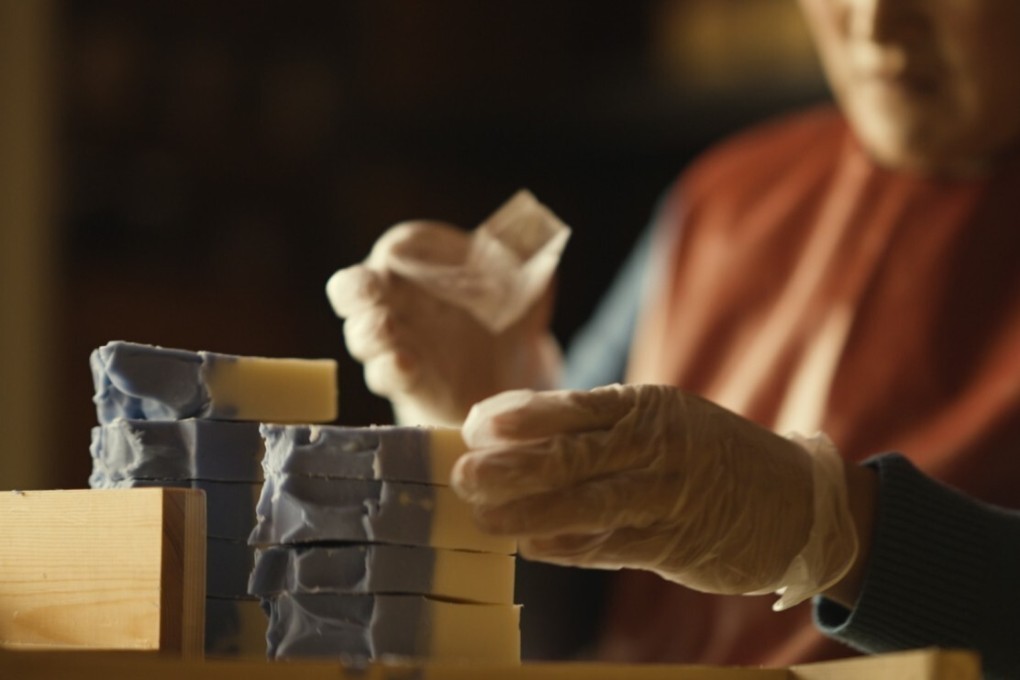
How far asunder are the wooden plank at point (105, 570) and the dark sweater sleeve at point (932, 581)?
50 cm

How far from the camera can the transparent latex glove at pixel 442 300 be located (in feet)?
3.94

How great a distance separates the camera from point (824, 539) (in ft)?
3.28

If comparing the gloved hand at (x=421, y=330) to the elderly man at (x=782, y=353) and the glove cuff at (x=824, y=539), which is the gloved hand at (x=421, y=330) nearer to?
the elderly man at (x=782, y=353)

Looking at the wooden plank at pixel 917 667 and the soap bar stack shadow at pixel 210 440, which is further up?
the soap bar stack shadow at pixel 210 440

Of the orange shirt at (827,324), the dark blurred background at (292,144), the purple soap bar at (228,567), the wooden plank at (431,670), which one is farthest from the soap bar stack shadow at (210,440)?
the dark blurred background at (292,144)

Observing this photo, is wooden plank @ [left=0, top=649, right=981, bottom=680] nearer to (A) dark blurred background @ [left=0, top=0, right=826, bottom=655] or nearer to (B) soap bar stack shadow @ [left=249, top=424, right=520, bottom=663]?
(B) soap bar stack shadow @ [left=249, top=424, right=520, bottom=663]

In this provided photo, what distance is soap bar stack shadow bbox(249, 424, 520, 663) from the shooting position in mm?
905

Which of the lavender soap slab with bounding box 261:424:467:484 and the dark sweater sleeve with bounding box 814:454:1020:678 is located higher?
the lavender soap slab with bounding box 261:424:467:484

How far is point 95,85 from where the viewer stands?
3.22 m

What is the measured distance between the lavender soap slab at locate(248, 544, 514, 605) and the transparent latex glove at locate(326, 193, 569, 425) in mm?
311

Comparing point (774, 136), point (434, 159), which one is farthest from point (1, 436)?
point (774, 136)

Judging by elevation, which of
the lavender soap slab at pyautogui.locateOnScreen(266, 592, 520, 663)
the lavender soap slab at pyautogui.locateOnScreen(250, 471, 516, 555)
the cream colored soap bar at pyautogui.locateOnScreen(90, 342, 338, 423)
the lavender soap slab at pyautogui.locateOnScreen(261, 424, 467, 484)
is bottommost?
the lavender soap slab at pyautogui.locateOnScreen(266, 592, 520, 663)

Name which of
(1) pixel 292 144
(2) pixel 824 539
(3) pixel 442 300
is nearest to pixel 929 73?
(3) pixel 442 300

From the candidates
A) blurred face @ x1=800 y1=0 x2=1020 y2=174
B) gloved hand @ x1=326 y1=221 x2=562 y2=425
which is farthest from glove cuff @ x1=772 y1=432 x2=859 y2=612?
blurred face @ x1=800 y1=0 x2=1020 y2=174
